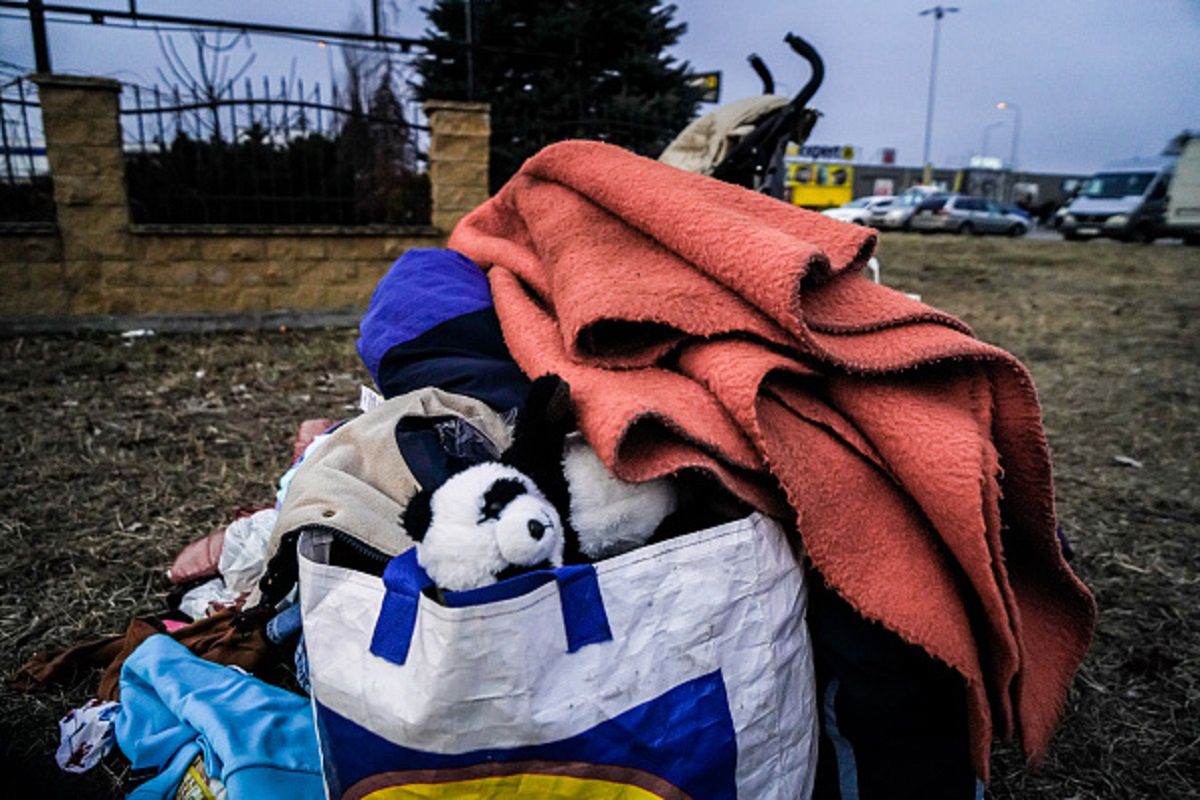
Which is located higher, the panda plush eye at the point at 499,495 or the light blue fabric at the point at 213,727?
the panda plush eye at the point at 499,495

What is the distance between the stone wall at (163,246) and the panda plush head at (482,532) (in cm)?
480

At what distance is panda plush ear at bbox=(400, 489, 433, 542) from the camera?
3.03ft

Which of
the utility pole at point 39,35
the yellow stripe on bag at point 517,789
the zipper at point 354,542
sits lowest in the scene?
the yellow stripe on bag at point 517,789

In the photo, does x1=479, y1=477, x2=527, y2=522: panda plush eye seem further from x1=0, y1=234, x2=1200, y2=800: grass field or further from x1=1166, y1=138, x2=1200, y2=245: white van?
x1=1166, y1=138, x2=1200, y2=245: white van

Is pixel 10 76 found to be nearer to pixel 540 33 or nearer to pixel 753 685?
pixel 540 33

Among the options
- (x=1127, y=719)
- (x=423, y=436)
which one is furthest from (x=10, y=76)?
(x=1127, y=719)

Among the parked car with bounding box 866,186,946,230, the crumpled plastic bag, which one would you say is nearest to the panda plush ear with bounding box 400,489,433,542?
the crumpled plastic bag

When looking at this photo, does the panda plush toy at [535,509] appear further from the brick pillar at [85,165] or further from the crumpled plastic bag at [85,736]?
the brick pillar at [85,165]

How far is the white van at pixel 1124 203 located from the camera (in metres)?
16.1

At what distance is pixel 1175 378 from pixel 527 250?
429 cm

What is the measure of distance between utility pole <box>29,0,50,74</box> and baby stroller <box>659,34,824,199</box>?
13.9 ft

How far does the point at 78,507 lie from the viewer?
238cm

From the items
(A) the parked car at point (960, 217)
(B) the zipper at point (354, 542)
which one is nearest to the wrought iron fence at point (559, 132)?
(B) the zipper at point (354, 542)

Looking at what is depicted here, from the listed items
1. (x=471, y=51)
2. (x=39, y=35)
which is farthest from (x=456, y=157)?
(x=39, y=35)
